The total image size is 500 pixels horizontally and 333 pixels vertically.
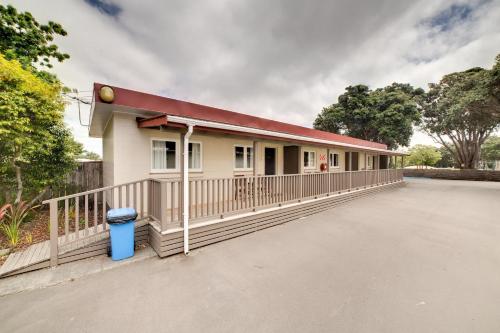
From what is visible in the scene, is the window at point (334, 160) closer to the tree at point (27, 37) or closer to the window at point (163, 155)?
the window at point (163, 155)

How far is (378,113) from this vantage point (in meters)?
23.4

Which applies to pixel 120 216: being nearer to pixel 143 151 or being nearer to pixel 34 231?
pixel 143 151

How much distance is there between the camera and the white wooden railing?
3.73 m

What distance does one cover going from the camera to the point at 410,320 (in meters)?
2.25

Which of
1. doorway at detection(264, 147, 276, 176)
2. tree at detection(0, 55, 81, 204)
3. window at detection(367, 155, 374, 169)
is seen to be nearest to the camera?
tree at detection(0, 55, 81, 204)

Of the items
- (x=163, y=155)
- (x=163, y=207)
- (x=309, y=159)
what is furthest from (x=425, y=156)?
(x=163, y=207)

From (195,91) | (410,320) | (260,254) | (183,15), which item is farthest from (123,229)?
(195,91)

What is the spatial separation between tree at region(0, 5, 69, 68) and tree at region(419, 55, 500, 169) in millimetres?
26797

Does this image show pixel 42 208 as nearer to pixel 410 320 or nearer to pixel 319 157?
pixel 410 320

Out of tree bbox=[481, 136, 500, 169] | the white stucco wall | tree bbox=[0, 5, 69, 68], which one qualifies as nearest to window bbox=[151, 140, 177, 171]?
the white stucco wall

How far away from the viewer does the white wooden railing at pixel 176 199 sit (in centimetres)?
373

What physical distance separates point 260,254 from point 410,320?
2424 mm

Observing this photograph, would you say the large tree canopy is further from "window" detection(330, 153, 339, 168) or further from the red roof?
the red roof

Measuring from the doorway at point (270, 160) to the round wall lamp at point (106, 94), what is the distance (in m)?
6.33
